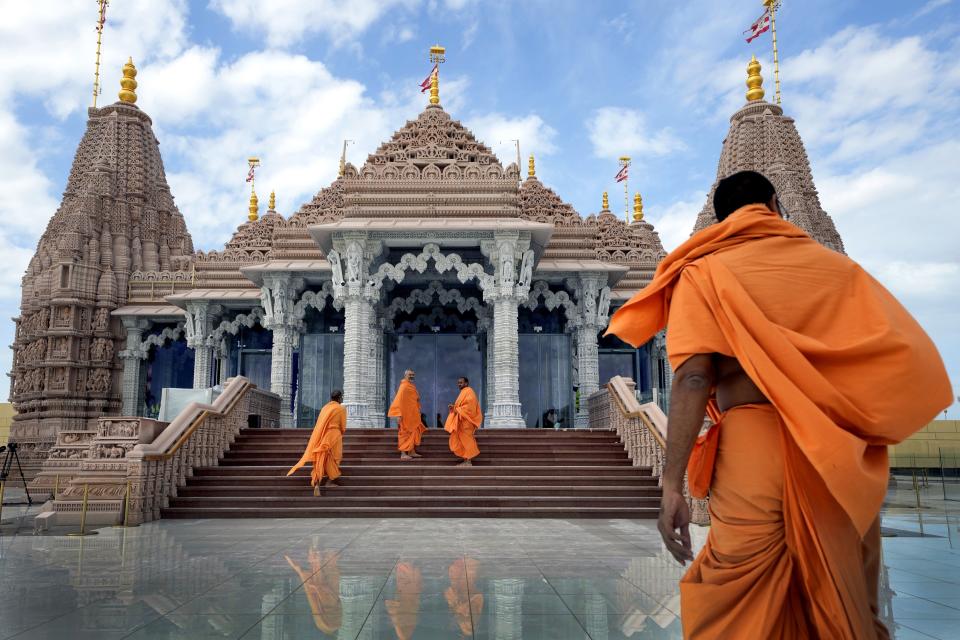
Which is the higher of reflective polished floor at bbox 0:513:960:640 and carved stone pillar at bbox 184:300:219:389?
carved stone pillar at bbox 184:300:219:389

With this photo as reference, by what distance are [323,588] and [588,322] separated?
47.5 feet

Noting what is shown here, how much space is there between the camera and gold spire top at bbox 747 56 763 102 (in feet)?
92.7

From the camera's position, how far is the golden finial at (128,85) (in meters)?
28.6

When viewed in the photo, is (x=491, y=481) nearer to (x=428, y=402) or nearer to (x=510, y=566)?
(x=510, y=566)

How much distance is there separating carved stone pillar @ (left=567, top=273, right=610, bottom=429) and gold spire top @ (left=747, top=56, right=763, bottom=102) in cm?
1387

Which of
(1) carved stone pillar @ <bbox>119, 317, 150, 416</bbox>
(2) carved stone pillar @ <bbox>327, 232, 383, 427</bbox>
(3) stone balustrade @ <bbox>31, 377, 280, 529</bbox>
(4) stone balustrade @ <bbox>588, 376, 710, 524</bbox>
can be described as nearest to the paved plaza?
(3) stone balustrade @ <bbox>31, 377, 280, 529</bbox>

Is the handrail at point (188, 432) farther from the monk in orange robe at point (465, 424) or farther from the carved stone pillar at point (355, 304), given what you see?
the monk in orange robe at point (465, 424)

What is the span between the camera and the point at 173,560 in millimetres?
6262

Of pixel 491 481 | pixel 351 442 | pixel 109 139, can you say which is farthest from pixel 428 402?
pixel 109 139

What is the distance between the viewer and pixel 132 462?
9789 millimetres

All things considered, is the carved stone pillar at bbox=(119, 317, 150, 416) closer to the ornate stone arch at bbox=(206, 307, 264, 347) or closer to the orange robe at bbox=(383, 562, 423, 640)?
the ornate stone arch at bbox=(206, 307, 264, 347)

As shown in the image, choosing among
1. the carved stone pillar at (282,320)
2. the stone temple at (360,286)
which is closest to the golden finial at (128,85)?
the stone temple at (360,286)

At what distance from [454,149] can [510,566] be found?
14.3 meters

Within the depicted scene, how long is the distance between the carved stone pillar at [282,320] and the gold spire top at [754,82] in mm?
19035
